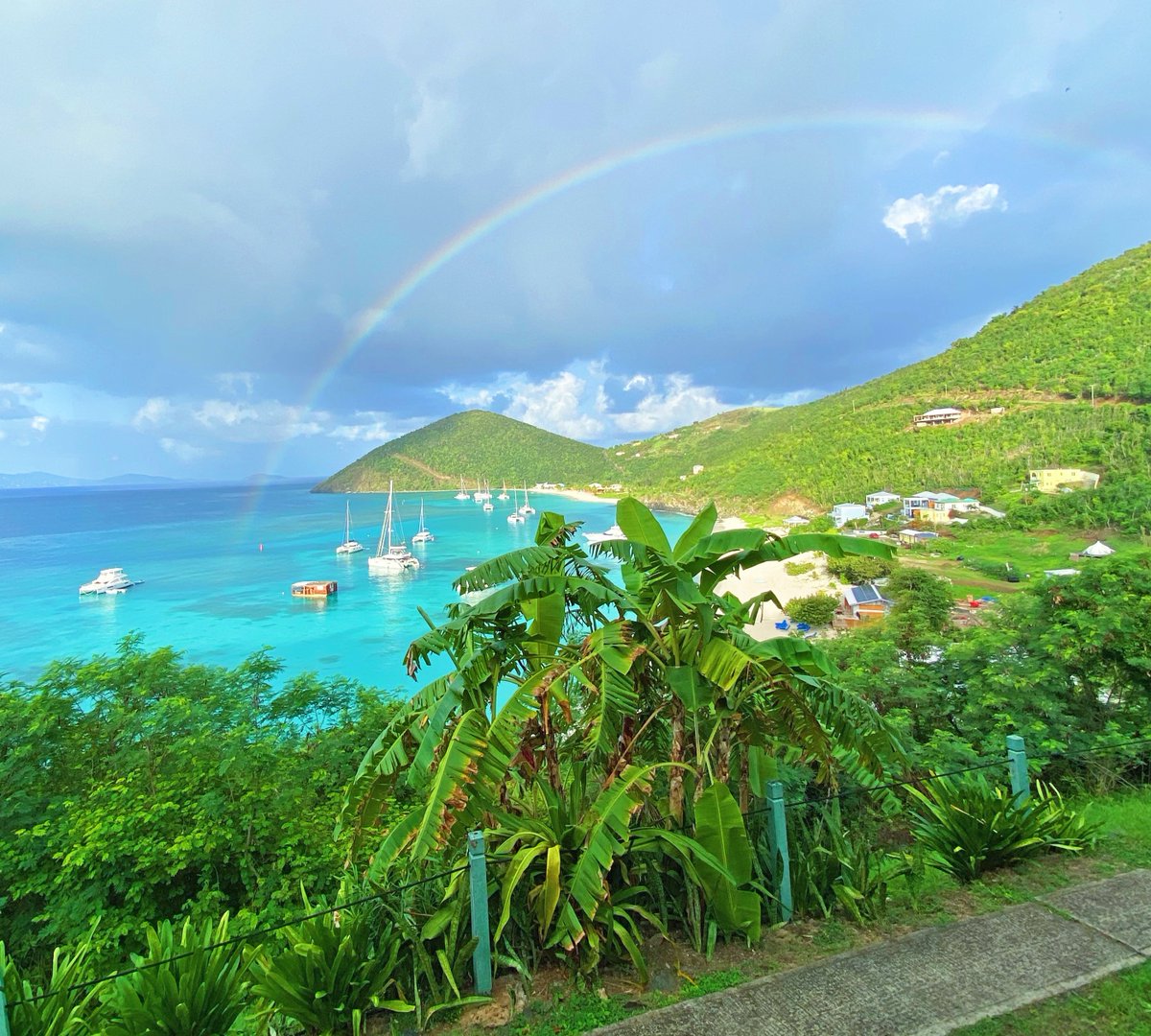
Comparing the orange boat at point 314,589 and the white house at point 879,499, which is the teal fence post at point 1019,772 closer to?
the orange boat at point 314,589

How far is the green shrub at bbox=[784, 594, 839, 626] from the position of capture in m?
32.7

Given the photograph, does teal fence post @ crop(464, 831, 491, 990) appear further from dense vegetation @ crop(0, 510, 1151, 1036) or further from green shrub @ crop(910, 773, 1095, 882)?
green shrub @ crop(910, 773, 1095, 882)

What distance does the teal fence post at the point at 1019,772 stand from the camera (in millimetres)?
3941

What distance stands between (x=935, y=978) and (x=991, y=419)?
78965mm

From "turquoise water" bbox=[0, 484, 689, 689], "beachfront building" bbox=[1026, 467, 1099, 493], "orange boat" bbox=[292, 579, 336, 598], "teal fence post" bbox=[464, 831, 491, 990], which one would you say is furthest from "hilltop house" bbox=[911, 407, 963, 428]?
"teal fence post" bbox=[464, 831, 491, 990]

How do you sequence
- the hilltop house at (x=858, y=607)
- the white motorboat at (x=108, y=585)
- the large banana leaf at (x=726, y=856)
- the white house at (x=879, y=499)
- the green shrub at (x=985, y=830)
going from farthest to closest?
the white house at (x=879, y=499), the white motorboat at (x=108, y=585), the hilltop house at (x=858, y=607), the green shrub at (x=985, y=830), the large banana leaf at (x=726, y=856)

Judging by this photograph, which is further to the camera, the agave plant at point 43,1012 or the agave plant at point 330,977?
the agave plant at point 330,977

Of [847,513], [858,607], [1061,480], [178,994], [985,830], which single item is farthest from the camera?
[847,513]

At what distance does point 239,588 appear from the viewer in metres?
57.1

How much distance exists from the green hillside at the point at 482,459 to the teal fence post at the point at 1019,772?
14848 cm

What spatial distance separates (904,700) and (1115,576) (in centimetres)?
238

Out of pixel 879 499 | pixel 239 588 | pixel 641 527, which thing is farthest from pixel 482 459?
pixel 641 527

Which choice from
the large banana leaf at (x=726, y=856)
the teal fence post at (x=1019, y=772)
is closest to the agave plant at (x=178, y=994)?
the large banana leaf at (x=726, y=856)

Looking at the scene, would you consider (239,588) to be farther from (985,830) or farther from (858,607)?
(985,830)
